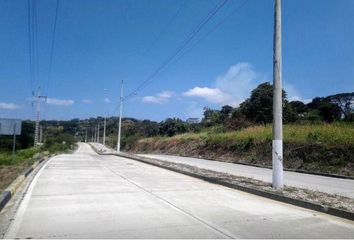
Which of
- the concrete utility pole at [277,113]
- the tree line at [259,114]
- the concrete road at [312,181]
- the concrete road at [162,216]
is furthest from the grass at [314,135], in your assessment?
the concrete road at [162,216]

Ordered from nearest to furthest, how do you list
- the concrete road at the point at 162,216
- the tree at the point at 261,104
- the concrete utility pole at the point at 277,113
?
1. the concrete road at the point at 162,216
2. the concrete utility pole at the point at 277,113
3. the tree at the point at 261,104

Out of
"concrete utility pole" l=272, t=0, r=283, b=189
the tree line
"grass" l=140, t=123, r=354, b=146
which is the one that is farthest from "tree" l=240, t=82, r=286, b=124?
"concrete utility pole" l=272, t=0, r=283, b=189

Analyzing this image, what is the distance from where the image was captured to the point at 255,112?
5866 centimetres

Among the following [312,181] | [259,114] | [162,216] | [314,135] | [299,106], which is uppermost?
[299,106]

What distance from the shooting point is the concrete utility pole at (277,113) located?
14.3 m

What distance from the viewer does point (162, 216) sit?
941 cm

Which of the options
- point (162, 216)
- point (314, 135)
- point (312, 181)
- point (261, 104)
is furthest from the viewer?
point (261, 104)

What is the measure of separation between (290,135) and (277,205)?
70.0ft

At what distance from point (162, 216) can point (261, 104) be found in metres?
49.8

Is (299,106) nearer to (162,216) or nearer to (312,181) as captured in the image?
(312,181)

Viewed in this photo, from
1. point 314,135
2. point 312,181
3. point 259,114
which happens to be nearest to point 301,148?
point 314,135

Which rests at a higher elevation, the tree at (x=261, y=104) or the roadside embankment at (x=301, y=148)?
the tree at (x=261, y=104)

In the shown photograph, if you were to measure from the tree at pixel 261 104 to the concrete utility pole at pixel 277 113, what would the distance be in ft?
138

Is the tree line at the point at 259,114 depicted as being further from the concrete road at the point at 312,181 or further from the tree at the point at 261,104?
the concrete road at the point at 312,181
